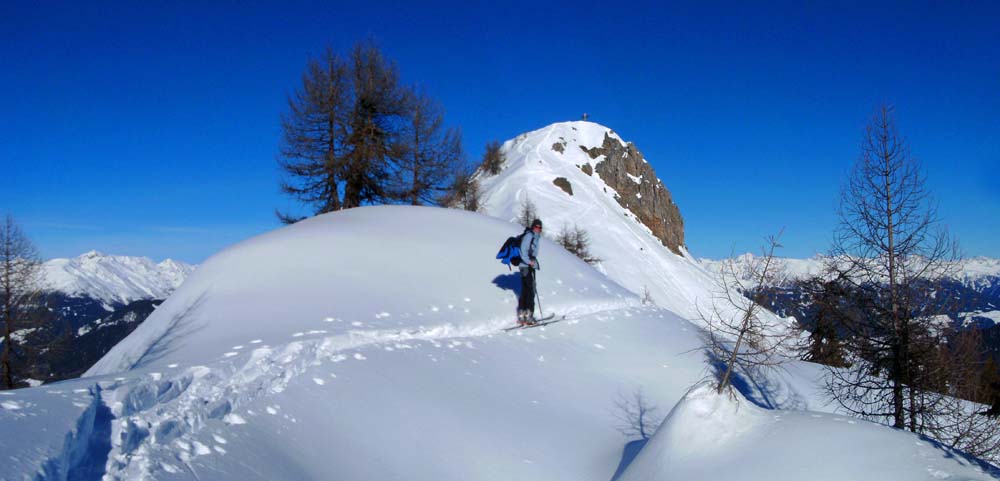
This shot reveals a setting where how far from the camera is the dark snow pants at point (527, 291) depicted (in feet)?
39.1

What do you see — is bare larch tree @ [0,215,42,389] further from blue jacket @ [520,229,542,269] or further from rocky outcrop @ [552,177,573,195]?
rocky outcrop @ [552,177,573,195]

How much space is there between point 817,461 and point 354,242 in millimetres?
11574

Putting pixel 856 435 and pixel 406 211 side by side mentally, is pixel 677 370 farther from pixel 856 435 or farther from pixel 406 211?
pixel 406 211

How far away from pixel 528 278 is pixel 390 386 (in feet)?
15.6

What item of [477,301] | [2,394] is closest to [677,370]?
[477,301]

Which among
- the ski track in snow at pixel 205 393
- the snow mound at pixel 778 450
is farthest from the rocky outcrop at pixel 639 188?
the snow mound at pixel 778 450

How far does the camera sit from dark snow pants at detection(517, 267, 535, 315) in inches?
469

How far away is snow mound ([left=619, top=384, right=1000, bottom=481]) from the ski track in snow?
4474 millimetres

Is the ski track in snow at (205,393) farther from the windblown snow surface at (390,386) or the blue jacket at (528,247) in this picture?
the blue jacket at (528,247)

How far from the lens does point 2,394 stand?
190 inches

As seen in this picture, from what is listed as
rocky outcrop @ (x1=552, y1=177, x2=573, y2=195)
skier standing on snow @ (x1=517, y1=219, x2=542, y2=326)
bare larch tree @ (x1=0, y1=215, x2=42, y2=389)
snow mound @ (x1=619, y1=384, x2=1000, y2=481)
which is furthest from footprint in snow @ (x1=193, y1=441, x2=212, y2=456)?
rocky outcrop @ (x1=552, y1=177, x2=573, y2=195)

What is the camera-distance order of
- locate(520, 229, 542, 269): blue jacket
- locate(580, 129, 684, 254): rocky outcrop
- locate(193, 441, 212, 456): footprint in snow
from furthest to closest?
locate(580, 129, 684, 254): rocky outcrop < locate(520, 229, 542, 269): blue jacket < locate(193, 441, 212, 456): footprint in snow

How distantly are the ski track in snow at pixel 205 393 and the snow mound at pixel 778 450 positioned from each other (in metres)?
4.47

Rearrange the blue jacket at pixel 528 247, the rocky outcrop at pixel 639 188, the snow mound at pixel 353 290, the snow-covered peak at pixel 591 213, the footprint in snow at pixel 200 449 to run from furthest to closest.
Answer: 1. the rocky outcrop at pixel 639 188
2. the snow-covered peak at pixel 591 213
3. the blue jacket at pixel 528 247
4. the snow mound at pixel 353 290
5. the footprint in snow at pixel 200 449
